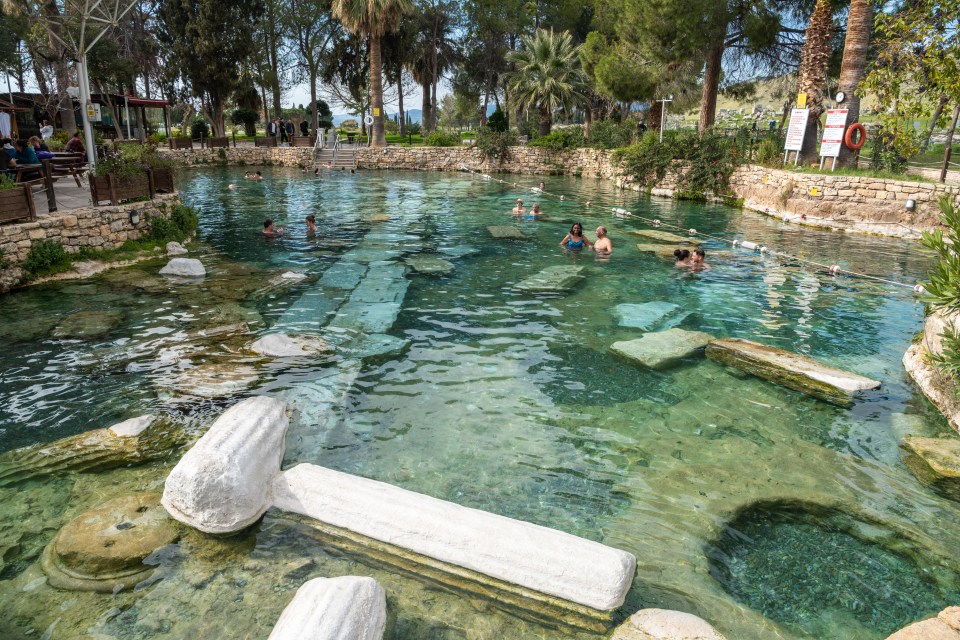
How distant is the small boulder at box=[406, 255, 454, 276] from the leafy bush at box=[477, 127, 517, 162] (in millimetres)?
26516

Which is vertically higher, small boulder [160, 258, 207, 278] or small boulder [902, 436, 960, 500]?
small boulder [160, 258, 207, 278]

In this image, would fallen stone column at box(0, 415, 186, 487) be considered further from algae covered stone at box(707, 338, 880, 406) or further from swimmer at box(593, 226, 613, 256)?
swimmer at box(593, 226, 613, 256)

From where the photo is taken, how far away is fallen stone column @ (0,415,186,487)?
5355mm

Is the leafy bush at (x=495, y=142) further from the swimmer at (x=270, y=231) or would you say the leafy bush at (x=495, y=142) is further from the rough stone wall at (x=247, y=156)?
the swimmer at (x=270, y=231)

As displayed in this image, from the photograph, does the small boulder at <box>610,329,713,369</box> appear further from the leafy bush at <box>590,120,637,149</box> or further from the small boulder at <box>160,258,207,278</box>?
the leafy bush at <box>590,120,637,149</box>

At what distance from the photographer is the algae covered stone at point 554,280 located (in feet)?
37.4

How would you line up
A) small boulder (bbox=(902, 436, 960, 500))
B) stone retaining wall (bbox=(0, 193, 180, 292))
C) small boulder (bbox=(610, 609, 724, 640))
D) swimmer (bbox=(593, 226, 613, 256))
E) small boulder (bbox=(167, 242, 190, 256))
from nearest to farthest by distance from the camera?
1. small boulder (bbox=(610, 609, 724, 640))
2. small boulder (bbox=(902, 436, 960, 500))
3. stone retaining wall (bbox=(0, 193, 180, 292))
4. small boulder (bbox=(167, 242, 190, 256))
5. swimmer (bbox=(593, 226, 613, 256))

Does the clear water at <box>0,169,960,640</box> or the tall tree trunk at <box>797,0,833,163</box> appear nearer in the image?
the clear water at <box>0,169,960,640</box>

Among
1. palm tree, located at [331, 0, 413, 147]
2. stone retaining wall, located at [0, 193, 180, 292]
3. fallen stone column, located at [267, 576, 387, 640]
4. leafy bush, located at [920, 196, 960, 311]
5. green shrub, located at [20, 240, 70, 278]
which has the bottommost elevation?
fallen stone column, located at [267, 576, 387, 640]

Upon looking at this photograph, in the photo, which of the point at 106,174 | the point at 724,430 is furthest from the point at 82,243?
the point at 724,430

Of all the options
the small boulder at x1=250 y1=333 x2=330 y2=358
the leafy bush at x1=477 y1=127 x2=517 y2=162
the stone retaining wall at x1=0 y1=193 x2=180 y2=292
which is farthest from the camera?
the leafy bush at x1=477 y1=127 x2=517 y2=162

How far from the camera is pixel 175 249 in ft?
46.0

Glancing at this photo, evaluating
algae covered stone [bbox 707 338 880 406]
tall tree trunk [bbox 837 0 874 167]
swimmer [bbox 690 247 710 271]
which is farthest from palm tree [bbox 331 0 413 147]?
algae covered stone [bbox 707 338 880 406]

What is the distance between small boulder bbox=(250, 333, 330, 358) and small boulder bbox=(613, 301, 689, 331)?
4.72 meters
